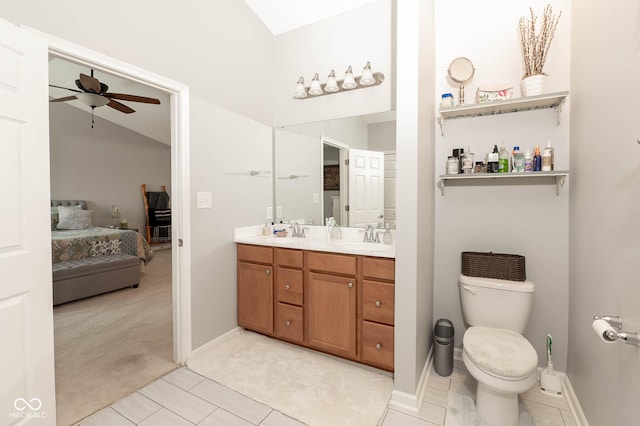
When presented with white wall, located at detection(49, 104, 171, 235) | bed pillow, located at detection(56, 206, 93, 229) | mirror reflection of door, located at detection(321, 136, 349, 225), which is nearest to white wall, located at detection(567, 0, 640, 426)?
mirror reflection of door, located at detection(321, 136, 349, 225)

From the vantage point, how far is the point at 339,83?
2662 mm

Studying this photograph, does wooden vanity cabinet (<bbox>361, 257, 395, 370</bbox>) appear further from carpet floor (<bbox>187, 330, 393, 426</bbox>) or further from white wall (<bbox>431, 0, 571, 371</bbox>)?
white wall (<bbox>431, 0, 571, 371</bbox>)

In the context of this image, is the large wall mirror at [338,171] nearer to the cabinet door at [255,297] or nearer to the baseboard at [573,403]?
the cabinet door at [255,297]

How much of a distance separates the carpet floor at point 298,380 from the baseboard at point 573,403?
101 centimetres

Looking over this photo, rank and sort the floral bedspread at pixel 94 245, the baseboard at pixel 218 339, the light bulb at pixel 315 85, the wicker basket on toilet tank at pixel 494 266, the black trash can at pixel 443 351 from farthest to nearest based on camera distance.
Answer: the floral bedspread at pixel 94 245
the light bulb at pixel 315 85
the baseboard at pixel 218 339
the black trash can at pixel 443 351
the wicker basket on toilet tank at pixel 494 266

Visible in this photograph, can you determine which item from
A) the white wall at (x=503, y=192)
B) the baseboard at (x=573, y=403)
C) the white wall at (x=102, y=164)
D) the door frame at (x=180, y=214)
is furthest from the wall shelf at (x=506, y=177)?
the white wall at (x=102, y=164)

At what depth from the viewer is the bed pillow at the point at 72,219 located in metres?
4.88

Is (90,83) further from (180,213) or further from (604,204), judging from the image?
(604,204)

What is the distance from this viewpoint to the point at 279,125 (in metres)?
3.03

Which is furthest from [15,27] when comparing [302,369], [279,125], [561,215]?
[561,215]

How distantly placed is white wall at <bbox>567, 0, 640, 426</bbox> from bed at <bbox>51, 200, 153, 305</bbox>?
468cm

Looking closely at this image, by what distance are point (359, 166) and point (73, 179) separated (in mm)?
6014

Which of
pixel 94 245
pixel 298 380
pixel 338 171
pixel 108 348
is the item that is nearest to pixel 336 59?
pixel 338 171

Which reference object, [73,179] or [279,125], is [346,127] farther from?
[73,179]
